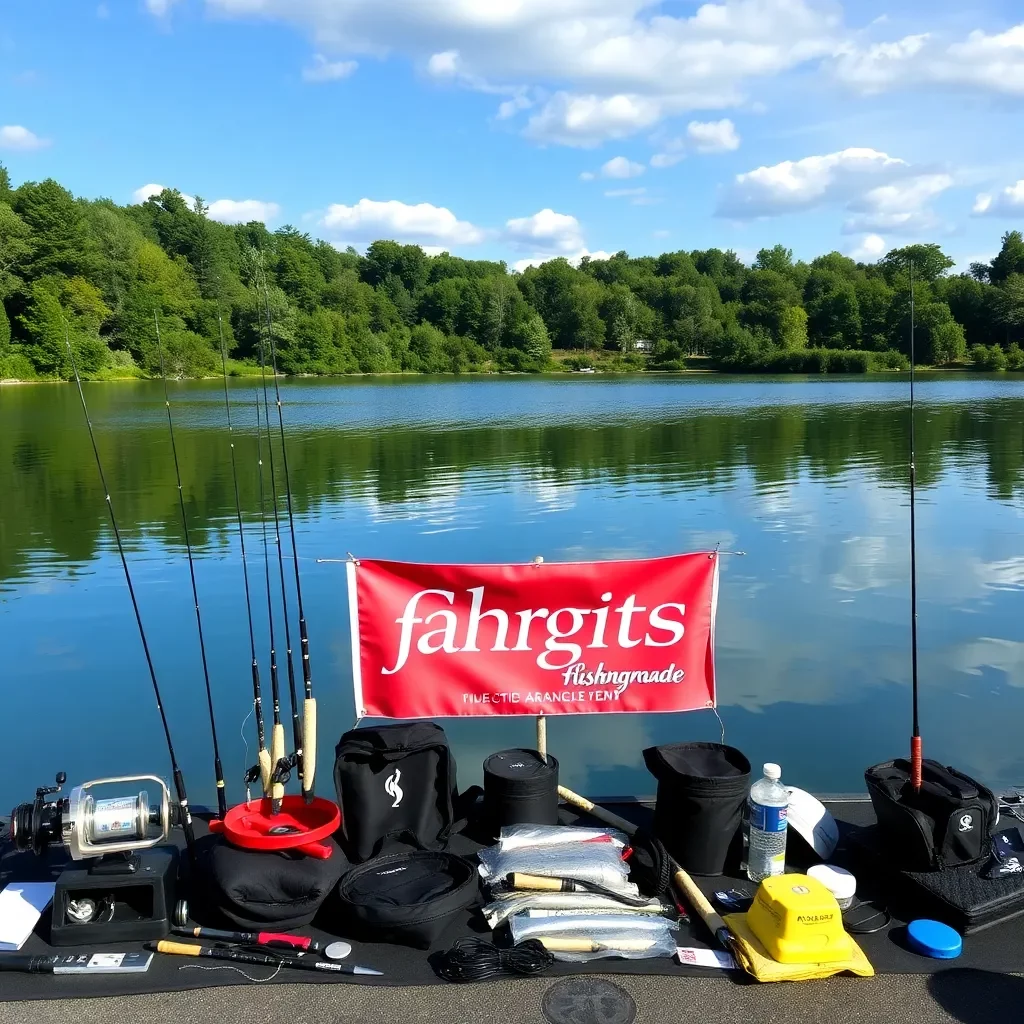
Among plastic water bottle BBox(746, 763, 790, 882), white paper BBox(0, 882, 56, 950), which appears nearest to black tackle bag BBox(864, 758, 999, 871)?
plastic water bottle BBox(746, 763, 790, 882)

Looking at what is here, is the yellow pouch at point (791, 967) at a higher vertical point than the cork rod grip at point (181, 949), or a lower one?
lower

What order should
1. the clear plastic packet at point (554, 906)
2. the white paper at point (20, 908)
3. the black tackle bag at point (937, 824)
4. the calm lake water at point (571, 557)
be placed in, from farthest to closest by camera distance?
1. the calm lake water at point (571, 557)
2. the black tackle bag at point (937, 824)
3. the clear plastic packet at point (554, 906)
4. the white paper at point (20, 908)

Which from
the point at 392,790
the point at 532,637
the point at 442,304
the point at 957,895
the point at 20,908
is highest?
the point at 442,304

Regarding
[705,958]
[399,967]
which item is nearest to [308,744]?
[399,967]

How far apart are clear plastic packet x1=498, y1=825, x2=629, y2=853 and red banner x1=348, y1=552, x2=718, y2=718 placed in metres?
0.59

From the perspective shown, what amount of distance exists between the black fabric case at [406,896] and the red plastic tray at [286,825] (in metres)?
0.20

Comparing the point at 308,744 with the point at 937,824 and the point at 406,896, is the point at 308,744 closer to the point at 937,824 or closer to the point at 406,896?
the point at 406,896

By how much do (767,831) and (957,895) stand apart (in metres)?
0.73

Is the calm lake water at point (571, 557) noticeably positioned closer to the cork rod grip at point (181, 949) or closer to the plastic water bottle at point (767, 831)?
the plastic water bottle at point (767, 831)

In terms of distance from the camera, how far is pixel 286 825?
368 cm

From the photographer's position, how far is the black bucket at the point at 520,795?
161 inches

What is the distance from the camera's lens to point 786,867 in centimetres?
388

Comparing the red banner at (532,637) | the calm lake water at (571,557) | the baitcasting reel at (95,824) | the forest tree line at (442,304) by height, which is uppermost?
the forest tree line at (442,304)

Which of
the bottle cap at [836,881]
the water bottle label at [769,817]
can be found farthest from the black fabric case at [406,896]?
the bottle cap at [836,881]
